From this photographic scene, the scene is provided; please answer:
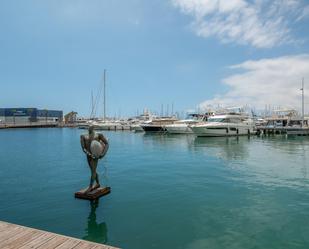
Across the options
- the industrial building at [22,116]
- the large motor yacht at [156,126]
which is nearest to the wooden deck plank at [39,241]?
the large motor yacht at [156,126]

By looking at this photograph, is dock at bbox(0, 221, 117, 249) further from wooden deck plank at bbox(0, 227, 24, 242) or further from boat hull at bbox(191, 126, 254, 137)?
boat hull at bbox(191, 126, 254, 137)

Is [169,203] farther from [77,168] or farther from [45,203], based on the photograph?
[77,168]

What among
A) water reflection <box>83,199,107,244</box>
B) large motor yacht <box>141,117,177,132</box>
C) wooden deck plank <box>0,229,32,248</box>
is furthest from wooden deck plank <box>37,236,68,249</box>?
large motor yacht <box>141,117,177,132</box>

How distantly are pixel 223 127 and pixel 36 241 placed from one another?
161 feet

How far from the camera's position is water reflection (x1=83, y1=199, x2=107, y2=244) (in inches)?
314

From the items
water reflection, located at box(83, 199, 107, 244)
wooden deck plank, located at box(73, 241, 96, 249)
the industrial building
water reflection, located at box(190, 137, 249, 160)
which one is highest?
the industrial building

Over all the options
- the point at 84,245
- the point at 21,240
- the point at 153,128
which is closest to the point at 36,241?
the point at 21,240

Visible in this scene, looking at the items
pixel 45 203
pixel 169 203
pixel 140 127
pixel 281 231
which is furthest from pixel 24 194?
pixel 140 127

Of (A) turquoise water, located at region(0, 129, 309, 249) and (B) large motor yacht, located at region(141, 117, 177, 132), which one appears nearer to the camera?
(A) turquoise water, located at region(0, 129, 309, 249)

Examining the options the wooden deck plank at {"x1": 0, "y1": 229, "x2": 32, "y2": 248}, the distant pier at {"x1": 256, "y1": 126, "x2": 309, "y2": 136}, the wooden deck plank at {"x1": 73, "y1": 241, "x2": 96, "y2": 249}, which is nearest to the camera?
the wooden deck plank at {"x1": 73, "y1": 241, "x2": 96, "y2": 249}

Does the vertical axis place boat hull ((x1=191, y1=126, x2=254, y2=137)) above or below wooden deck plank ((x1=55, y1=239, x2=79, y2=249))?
above

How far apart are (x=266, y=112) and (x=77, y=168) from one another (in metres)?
115

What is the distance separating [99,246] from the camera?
18.9ft

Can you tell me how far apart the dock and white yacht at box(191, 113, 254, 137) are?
46068 millimetres
